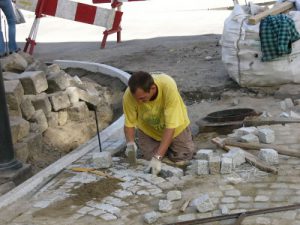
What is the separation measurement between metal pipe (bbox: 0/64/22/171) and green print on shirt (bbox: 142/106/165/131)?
132cm

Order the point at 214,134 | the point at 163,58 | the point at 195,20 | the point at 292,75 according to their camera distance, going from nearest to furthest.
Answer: the point at 214,134 < the point at 292,75 < the point at 163,58 < the point at 195,20

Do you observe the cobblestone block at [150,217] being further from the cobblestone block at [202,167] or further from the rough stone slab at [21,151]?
the rough stone slab at [21,151]

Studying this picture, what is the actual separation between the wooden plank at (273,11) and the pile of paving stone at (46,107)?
2.50 metres

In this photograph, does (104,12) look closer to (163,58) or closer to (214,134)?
(163,58)

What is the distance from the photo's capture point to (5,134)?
5.17 metres

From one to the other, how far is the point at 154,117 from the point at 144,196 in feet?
3.15

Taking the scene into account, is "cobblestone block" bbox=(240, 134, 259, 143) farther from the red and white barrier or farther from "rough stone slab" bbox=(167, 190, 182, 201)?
the red and white barrier

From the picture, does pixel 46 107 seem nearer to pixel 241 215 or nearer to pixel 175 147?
pixel 175 147

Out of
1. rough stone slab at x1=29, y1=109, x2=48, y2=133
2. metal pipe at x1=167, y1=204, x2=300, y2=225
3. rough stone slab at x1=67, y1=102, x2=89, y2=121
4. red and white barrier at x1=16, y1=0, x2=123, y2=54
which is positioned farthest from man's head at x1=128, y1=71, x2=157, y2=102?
red and white barrier at x1=16, y1=0, x2=123, y2=54

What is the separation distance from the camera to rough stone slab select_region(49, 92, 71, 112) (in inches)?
295

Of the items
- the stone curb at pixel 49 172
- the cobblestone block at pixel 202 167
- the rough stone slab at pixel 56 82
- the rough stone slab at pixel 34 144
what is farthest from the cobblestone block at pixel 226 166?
the rough stone slab at pixel 56 82

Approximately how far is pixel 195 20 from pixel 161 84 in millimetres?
10312

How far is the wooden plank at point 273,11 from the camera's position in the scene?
7527 millimetres

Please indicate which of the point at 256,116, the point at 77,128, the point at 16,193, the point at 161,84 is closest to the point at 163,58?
the point at 77,128
